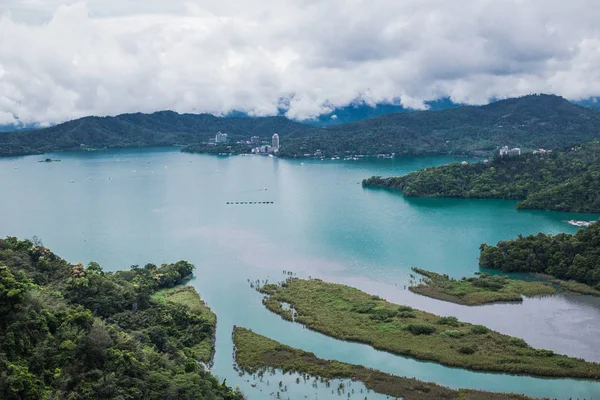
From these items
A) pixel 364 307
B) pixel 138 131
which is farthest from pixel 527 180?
pixel 138 131

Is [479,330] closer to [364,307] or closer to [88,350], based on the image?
[364,307]

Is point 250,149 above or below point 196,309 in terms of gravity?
above

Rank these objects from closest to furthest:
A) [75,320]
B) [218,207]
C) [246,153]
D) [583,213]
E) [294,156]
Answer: [75,320] < [583,213] < [218,207] < [294,156] < [246,153]

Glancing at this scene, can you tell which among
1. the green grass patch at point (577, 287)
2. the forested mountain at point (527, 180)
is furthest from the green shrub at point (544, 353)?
the forested mountain at point (527, 180)

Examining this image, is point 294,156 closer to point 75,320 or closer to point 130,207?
point 130,207

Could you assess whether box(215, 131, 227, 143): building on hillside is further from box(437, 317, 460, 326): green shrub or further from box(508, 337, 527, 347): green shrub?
box(508, 337, 527, 347): green shrub

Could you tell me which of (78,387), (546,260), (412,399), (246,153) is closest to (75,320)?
(78,387)

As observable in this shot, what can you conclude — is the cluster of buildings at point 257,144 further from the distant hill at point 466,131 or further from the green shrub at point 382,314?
the green shrub at point 382,314
